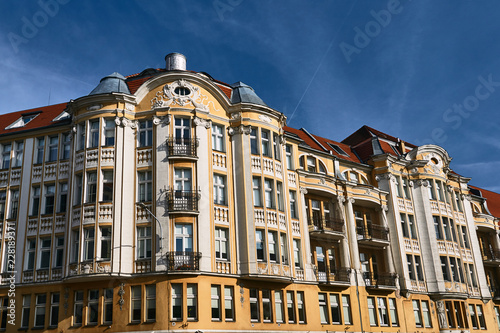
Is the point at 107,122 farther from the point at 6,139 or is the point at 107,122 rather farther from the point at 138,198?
the point at 6,139

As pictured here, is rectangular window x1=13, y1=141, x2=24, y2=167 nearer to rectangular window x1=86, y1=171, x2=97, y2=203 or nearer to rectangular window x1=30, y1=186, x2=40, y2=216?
rectangular window x1=30, y1=186, x2=40, y2=216

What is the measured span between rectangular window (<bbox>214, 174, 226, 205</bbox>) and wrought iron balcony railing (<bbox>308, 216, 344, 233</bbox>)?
Result: 728cm

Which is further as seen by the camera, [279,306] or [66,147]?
[66,147]

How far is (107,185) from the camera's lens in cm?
3108

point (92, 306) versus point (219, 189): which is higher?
point (219, 189)

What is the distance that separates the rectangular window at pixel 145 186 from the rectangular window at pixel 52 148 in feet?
20.7

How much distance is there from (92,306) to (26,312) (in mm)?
4463

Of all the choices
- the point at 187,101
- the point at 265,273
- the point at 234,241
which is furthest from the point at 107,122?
the point at 265,273

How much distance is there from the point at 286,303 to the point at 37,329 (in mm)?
14184

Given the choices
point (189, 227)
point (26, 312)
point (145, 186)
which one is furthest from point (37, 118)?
point (189, 227)

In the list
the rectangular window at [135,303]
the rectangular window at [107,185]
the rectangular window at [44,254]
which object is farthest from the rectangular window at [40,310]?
the rectangular window at [107,185]

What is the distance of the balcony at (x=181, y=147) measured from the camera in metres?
31.5

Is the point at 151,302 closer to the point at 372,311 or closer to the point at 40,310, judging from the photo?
the point at 40,310

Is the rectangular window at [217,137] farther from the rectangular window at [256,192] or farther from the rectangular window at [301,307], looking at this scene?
the rectangular window at [301,307]
